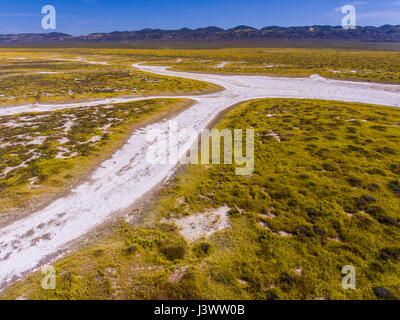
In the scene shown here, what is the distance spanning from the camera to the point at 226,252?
11.7 metres

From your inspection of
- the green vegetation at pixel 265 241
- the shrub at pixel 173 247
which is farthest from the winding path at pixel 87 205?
the shrub at pixel 173 247

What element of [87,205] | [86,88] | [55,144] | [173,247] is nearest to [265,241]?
[173,247]

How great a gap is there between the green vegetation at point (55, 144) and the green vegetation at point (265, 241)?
860cm

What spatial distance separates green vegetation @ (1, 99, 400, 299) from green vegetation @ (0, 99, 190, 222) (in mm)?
8600

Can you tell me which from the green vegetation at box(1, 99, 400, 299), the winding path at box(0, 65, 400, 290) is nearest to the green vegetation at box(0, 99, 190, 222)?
the winding path at box(0, 65, 400, 290)

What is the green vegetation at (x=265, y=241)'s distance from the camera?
31.7ft

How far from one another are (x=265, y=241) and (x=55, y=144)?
86.8 feet

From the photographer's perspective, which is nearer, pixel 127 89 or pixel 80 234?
pixel 80 234

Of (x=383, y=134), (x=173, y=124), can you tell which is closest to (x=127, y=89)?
(x=173, y=124)

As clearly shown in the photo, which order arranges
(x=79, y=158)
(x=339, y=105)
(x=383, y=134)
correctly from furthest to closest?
1. (x=339, y=105)
2. (x=383, y=134)
3. (x=79, y=158)

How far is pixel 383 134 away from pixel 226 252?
2885 cm

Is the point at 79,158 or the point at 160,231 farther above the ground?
the point at 79,158
